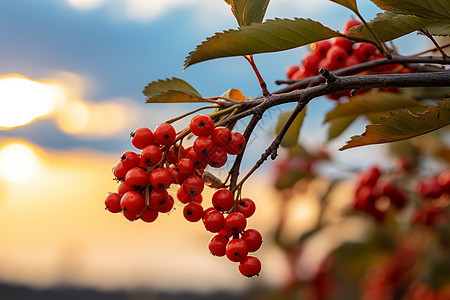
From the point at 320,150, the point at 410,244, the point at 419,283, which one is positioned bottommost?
the point at 419,283

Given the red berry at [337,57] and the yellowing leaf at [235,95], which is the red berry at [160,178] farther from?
the red berry at [337,57]

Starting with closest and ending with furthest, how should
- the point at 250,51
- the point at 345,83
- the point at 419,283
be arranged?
1. the point at 345,83
2. the point at 250,51
3. the point at 419,283

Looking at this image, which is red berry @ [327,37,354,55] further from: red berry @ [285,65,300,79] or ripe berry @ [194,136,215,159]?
ripe berry @ [194,136,215,159]

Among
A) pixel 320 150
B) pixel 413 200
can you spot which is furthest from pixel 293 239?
pixel 413 200

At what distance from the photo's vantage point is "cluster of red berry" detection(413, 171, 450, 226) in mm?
2256

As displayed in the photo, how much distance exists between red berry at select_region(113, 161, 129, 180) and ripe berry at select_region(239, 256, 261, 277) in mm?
304

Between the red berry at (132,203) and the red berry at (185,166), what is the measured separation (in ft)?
0.33

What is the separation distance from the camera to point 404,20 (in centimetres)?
97

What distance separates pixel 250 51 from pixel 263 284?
5823mm

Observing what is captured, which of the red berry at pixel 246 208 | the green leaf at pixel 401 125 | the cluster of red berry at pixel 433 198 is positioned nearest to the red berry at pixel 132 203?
the red berry at pixel 246 208

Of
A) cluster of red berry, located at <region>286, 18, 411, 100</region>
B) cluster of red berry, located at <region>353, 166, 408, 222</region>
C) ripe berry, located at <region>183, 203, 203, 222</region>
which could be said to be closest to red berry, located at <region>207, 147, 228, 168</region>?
ripe berry, located at <region>183, 203, 203, 222</region>

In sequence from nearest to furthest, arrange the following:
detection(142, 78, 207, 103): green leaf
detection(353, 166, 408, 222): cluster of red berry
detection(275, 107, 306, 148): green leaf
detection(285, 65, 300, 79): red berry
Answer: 1. detection(142, 78, 207, 103): green leaf
2. detection(275, 107, 306, 148): green leaf
3. detection(285, 65, 300, 79): red berry
4. detection(353, 166, 408, 222): cluster of red berry

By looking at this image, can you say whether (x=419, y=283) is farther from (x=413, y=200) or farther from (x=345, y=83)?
(x=345, y=83)

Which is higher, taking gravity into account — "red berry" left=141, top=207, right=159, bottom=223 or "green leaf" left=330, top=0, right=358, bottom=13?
"green leaf" left=330, top=0, right=358, bottom=13
